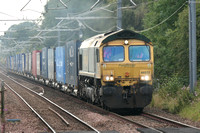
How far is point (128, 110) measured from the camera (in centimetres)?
1745

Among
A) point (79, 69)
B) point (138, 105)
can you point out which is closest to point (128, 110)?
point (138, 105)

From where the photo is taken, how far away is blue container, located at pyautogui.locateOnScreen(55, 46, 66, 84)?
87.0ft

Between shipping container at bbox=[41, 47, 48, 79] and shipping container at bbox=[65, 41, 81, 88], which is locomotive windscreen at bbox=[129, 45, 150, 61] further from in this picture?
shipping container at bbox=[41, 47, 48, 79]

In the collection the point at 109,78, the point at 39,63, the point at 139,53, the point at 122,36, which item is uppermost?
the point at 122,36

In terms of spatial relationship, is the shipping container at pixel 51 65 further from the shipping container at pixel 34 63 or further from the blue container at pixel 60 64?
the shipping container at pixel 34 63

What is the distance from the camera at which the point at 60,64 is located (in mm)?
27766

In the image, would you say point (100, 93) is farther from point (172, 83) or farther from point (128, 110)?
point (172, 83)

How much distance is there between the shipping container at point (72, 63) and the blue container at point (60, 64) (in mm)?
1142

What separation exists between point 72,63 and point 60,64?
463 centimetres

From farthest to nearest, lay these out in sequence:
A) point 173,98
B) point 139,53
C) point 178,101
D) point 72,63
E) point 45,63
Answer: point 45,63
point 72,63
point 173,98
point 178,101
point 139,53

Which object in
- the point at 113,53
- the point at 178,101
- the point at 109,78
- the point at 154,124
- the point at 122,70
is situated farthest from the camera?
the point at 178,101

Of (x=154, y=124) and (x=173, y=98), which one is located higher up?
(x=173, y=98)

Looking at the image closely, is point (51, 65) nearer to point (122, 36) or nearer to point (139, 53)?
point (122, 36)

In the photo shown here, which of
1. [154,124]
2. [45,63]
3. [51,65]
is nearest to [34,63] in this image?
[45,63]
